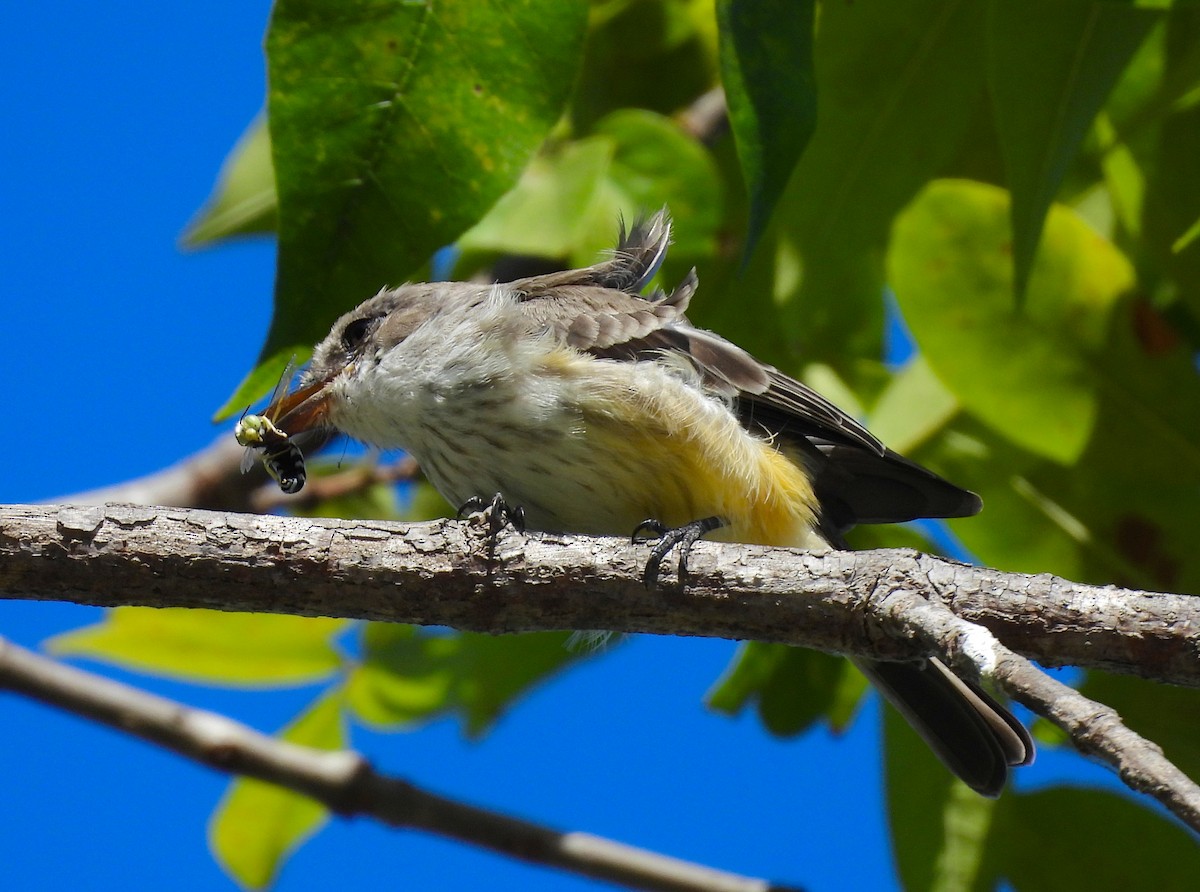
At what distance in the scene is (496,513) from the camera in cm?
285

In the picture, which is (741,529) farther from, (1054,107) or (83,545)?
(83,545)

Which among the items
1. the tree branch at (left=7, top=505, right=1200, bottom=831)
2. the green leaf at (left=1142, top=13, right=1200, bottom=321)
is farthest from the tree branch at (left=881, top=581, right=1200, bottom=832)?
the green leaf at (left=1142, top=13, right=1200, bottom=321)

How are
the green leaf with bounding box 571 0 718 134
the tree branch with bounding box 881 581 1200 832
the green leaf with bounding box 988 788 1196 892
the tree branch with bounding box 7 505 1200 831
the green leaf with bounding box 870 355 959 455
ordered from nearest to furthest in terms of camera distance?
the tree branch with bounding box 881 581 1200 832, the tree branch with bounding box 7 505 1200 831, the green leaf with bounding box 988 788 1196 892, the green leaf with bounding box 870 355 959 455, the green leaf with bounding box 571 0 718 134

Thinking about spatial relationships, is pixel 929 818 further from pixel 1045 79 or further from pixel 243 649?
pixel 243 649

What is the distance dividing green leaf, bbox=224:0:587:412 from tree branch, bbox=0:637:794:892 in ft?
5.26

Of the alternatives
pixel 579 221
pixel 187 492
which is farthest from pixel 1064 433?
pixel 187 492

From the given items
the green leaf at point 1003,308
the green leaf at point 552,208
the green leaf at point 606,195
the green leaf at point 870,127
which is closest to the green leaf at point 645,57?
the green leaf at point 606,195

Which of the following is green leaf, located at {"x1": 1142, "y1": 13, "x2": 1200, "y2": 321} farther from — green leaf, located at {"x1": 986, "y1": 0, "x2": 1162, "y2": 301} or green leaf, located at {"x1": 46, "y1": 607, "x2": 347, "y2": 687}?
green leaf, located at {"x1": 46, "y1": 607, "x2": 347, "y2": 687}

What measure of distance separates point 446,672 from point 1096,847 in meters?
2.14

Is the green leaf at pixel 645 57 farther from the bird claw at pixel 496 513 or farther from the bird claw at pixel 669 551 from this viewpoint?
the bird claw at pixel 669 551

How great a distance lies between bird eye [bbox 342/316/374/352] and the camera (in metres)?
4.58

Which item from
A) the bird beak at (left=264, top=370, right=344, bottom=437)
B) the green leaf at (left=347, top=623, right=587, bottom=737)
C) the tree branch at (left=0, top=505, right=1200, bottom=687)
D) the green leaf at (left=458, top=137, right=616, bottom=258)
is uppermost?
the green leaf at (left=458, top=137, right=616, bottom=258)

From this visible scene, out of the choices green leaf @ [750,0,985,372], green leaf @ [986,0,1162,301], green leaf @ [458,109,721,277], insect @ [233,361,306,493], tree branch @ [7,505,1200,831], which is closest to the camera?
tree branch @ [7,505,1200,831]

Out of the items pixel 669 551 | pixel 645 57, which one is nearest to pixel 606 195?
pixel 645 57
